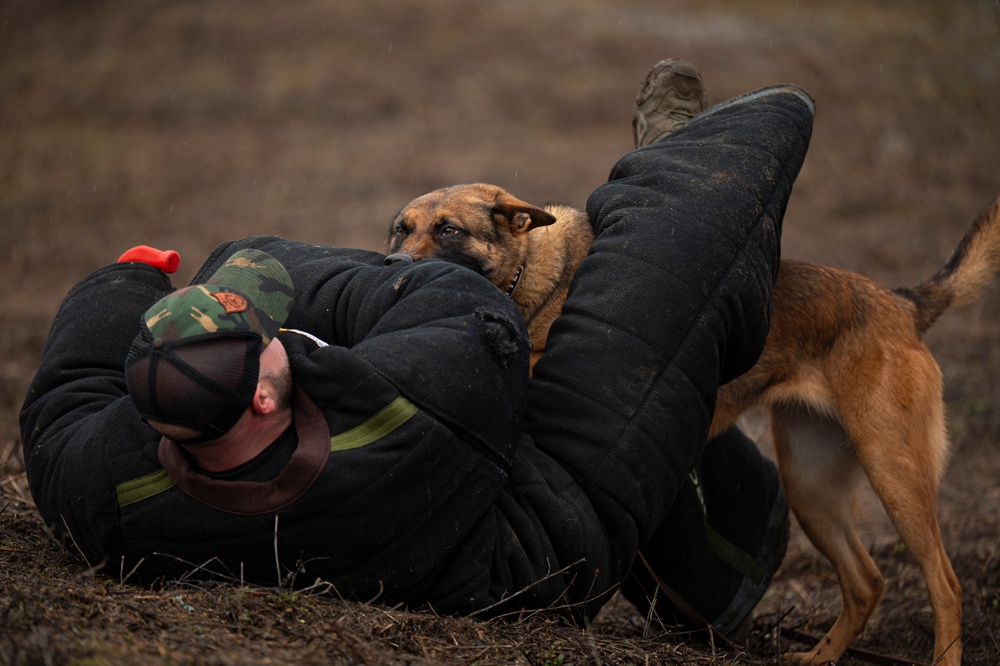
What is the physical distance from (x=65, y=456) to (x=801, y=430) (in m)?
3.74

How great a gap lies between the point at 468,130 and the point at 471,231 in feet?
36.4

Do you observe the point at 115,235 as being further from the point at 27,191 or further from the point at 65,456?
the point at 65,456

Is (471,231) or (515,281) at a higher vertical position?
(471,231)

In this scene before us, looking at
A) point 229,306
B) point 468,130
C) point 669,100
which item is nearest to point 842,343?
point 669,100

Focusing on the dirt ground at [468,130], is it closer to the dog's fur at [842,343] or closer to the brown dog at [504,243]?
the dog's fur at [842,343]

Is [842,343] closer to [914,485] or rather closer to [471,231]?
[914,485]

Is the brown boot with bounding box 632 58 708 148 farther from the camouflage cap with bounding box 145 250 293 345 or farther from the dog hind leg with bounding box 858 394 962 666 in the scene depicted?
the camouflage cap with bounding box 145 250 293 345

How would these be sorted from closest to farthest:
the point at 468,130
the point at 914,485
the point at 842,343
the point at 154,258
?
the point at 154,258 < the point at 914,485 < the point at 842,343 < the point at 468,130

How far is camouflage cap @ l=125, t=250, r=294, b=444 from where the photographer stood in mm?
2316

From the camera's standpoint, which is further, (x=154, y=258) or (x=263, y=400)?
(x=154, y=258)

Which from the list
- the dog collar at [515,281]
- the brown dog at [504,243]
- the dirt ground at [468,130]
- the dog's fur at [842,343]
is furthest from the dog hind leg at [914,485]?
Result: the dog collar at [515,281]

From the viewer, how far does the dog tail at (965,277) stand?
189 inches

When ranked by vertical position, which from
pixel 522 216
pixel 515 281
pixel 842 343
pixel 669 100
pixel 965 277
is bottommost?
pixel 842 343

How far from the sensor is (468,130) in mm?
15258
